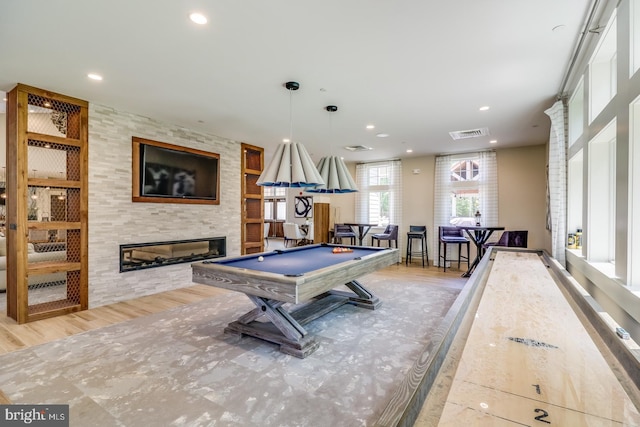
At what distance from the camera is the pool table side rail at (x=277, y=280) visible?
240cm

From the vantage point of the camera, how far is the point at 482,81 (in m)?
3.38

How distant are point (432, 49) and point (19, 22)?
3308 mm

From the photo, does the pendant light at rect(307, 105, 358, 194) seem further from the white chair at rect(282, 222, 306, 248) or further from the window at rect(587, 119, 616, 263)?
the white chair at rect(282, 222, 306, 248)

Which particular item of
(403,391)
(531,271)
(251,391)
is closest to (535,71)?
(531,271)

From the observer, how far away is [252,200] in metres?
6.52

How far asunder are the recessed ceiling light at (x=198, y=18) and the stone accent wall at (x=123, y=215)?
8.93 ft

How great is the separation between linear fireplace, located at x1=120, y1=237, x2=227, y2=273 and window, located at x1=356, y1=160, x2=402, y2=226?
408 cm

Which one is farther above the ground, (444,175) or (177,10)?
(177,10)

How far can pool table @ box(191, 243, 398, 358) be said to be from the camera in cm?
250

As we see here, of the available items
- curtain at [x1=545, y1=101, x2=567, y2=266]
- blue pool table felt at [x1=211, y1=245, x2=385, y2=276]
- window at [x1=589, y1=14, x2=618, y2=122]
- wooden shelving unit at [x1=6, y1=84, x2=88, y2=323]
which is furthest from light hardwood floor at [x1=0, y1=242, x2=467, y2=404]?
window at [x1=589, y1=14, x2=618, y2=122]

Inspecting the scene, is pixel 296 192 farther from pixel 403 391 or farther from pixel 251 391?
pixel 403 391

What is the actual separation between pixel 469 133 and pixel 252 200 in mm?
4396

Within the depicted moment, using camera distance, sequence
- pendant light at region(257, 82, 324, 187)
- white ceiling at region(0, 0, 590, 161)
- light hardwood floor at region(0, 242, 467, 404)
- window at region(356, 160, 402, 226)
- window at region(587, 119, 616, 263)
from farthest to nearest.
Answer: window at region(356, 160, 402, 226), pendant light at region(257, 82, 324, 187), light hardwood floor at region(0, 242, 467, 404), window at region(587, 119, 616, 263), white ceiling at region(0, 0, 590, 161)

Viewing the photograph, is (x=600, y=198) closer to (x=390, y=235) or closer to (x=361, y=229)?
(x=390, y=235)
